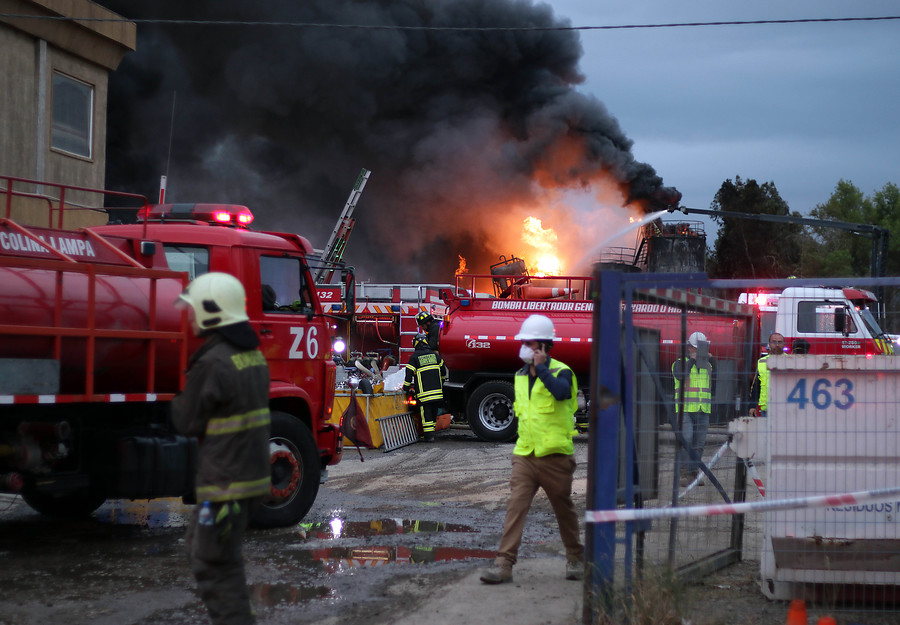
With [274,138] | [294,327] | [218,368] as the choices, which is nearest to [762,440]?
[218,368]

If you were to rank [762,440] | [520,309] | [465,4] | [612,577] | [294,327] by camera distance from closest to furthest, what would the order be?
[612,577] < [762,440] < [294,327] < [520,309] < [465,4]

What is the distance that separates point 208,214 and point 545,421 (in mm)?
4182

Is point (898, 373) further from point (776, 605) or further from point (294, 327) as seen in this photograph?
point (294, 327)

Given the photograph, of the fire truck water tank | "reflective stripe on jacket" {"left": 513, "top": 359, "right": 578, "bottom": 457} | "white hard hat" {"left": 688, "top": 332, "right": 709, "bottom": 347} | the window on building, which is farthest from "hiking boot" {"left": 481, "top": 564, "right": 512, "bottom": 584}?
the window on building

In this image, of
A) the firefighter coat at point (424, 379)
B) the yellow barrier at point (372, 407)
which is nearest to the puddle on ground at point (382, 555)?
the yellow barrier at point (372, 407)

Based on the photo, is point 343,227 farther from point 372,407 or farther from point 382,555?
point 382,555

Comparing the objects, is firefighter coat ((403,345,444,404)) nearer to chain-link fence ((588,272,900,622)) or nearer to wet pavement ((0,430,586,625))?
wet pavement ((0,430,586,625))

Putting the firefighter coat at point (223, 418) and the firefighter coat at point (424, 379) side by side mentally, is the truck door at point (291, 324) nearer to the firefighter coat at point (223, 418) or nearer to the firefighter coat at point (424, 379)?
the firefighter coat at point (223, 418)

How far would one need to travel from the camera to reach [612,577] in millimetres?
4590

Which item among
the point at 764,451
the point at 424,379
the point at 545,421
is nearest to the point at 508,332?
the point at 424,379

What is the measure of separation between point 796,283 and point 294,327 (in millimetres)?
4606

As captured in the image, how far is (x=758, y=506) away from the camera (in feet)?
13.4

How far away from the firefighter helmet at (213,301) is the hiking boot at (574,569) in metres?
3.05

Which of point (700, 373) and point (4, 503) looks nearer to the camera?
point (700, 373)
